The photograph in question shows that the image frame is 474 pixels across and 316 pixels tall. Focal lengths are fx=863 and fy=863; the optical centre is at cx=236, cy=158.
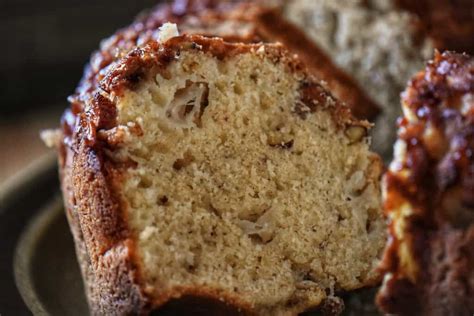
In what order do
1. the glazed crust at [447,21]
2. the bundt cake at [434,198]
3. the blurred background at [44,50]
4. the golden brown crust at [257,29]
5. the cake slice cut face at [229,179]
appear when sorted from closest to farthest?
the bundt cake at [434,198]
the cake slice cut face at [229,179]
the golden brown crust at [257,29]
the glazed crust at [447,21]
the blurred background at [44,50]

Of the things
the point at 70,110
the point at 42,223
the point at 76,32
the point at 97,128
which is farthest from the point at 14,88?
the point at 97,128

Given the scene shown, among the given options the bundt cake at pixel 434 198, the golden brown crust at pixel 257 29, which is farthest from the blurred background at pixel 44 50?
the bundt cake at pixel 434 198

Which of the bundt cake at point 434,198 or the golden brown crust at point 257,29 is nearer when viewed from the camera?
the bundt cake at point 434,198

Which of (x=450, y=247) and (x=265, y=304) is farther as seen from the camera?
(x=265, y=304)

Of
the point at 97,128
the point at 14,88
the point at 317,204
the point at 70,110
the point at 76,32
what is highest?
the point at 76,32

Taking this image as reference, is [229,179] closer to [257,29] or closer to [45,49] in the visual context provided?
[257,29]

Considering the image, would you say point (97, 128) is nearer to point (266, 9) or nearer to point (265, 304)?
point (265, 304)

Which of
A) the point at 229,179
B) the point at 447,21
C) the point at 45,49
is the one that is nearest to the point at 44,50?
the point at 45,49

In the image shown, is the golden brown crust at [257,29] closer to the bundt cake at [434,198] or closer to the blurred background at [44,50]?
the bundt cake at [434,198]
